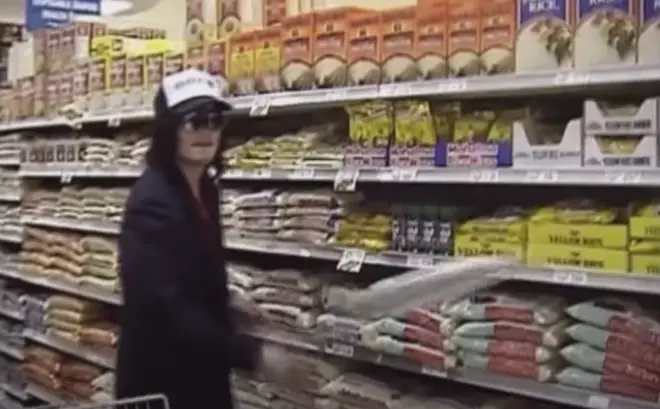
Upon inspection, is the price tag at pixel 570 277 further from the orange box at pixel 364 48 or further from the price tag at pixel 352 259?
the orange box at pixel 364 48

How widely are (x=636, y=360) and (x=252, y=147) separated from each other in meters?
1.88

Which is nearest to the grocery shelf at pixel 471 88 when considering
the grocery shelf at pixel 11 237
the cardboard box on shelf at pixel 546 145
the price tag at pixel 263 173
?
the cardboard box on shelf at pixel 546 145

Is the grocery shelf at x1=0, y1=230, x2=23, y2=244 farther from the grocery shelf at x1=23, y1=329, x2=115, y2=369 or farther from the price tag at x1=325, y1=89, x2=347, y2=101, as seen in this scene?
the price tag at x1=325, y1=89, x2=347, y2=101

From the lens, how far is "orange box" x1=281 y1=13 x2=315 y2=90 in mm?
3646

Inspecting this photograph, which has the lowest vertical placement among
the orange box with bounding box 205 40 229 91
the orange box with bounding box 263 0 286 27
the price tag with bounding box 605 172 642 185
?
the price tag with bounding box 605 172 642 185

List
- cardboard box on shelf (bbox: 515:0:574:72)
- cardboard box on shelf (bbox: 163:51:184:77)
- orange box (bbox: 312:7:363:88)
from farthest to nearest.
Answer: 1. cardboard box on shelf (bbox: 163:51:184:77)
2. orange box (bbox: 312:7:363:88)
3. cardboard box on shelf (bbox: 515:0:574:72)

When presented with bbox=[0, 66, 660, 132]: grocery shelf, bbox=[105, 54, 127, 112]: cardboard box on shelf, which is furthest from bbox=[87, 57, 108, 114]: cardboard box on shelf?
bbox=[0, 66, 660, 132]: grocery shelf

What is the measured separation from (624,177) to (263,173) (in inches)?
65.4

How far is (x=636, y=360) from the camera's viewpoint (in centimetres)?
266

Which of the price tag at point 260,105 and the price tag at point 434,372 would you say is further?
the price tag at point 260,105

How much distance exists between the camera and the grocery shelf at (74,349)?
5.16 meters

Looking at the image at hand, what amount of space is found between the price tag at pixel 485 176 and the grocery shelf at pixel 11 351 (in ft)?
13.0

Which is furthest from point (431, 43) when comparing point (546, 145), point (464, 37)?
point (546, 145)

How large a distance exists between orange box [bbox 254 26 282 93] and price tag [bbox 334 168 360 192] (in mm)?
478
